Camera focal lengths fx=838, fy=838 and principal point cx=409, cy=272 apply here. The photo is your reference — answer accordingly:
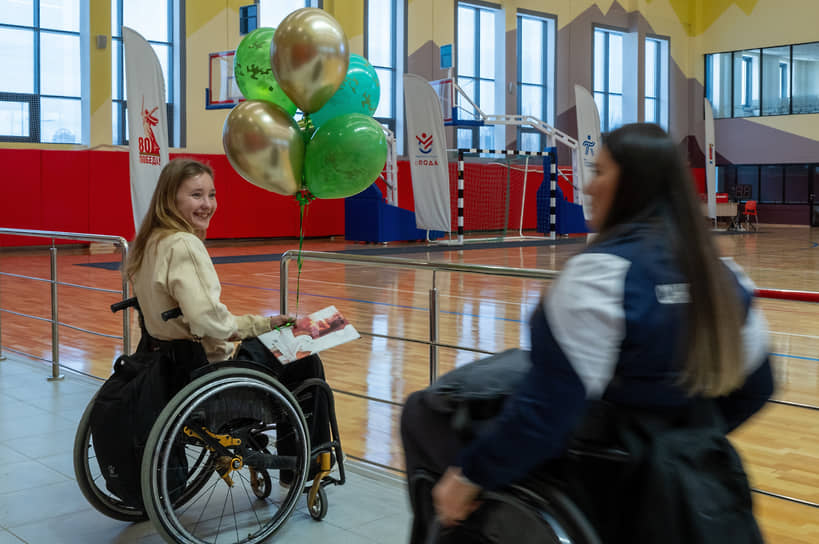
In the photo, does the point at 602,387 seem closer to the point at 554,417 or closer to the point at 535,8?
the point at 554,417

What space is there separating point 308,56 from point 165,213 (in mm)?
740

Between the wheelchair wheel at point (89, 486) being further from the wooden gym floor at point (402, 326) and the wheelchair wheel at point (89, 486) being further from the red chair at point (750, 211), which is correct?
the red chair at point (750, 211)

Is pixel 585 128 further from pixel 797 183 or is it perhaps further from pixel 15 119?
pixel 797 183

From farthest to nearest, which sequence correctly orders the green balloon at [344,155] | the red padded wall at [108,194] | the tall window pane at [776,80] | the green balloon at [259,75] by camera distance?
the tall window pane at [776,80] < the red padded wall at [108,194] < the green balloon at [259,75] < the green balloon at [344,155]

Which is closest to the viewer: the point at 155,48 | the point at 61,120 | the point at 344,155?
the point at 344,155

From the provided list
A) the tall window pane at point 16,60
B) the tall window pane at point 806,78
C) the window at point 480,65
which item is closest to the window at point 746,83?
the tall window pane at point 806,78

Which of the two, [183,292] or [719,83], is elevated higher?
[719,83]

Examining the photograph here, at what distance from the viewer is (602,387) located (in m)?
1.14

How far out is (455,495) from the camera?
3.96 feet

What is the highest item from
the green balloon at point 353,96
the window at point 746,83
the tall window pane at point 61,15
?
the window at point 746,83

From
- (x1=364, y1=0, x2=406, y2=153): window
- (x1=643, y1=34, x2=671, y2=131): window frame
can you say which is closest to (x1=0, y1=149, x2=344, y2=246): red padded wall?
(x1=364, y1=0, x2=406, y2=153): window

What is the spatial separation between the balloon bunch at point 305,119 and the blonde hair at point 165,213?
1.36ft

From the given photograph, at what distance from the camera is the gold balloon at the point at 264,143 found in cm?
282

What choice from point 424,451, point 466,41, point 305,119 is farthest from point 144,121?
point 466,41
